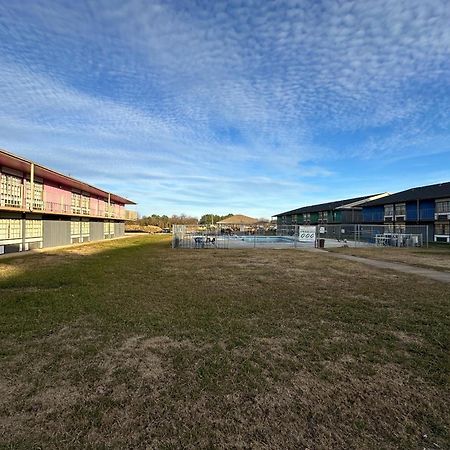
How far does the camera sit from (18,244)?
23.5 metres

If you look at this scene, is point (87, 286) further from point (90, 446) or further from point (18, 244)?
point (18, 244)

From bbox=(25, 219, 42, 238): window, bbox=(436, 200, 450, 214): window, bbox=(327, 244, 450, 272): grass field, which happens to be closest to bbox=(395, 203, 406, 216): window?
bbox=(436, 200, 450, 214): window

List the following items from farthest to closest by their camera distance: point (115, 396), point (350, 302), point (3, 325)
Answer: point (350, 302) < point (3, 325) < point (115, 396)

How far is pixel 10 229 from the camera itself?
22.4 metres

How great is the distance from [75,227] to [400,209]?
45.9 meters

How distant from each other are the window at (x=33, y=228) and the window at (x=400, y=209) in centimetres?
4735

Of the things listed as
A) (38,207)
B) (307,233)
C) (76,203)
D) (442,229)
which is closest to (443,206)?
(442,229)

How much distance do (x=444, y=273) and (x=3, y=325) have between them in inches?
661

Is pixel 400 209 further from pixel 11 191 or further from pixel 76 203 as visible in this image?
pixel 11 191

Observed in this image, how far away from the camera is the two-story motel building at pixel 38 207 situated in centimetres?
2192

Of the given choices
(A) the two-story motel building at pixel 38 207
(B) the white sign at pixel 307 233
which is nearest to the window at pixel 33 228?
(A) the two-story motel building at pixel 38 207

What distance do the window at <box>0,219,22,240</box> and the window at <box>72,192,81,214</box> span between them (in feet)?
31.4

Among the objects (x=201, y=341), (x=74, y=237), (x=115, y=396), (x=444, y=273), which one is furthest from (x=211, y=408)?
(x=74, y=237)

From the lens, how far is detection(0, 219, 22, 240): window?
21547mm
